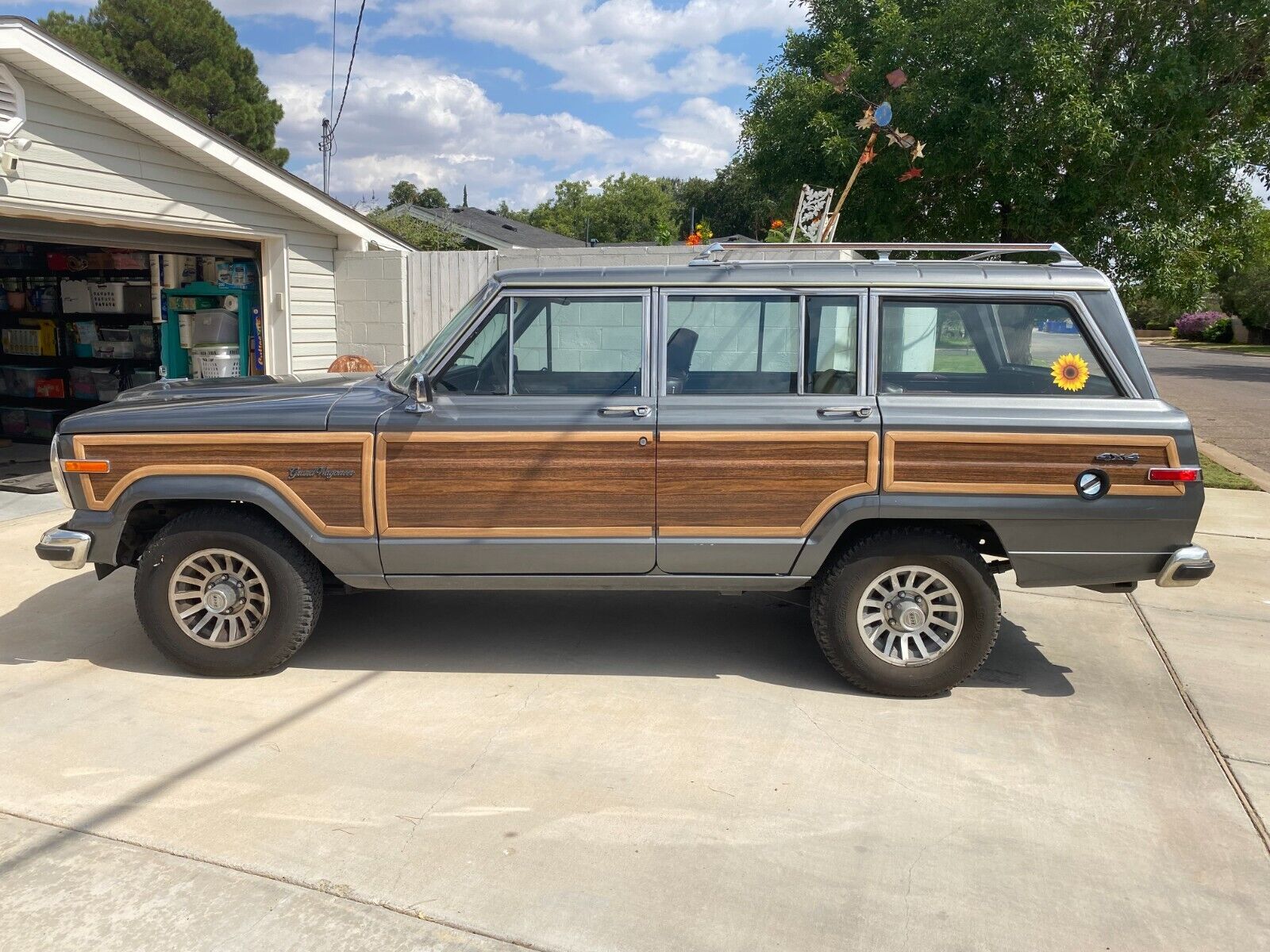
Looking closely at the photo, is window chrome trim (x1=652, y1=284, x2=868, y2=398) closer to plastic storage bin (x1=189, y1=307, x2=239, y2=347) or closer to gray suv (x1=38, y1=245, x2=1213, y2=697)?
gray suv (x1=38, y1=245, x2=1213, y2=697)

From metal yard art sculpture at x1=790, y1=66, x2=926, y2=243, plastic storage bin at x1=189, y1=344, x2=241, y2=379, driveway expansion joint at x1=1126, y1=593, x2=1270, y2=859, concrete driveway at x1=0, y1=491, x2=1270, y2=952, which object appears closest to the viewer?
concrete driveway at x1=0, y1=491, x2=1270, y2=952

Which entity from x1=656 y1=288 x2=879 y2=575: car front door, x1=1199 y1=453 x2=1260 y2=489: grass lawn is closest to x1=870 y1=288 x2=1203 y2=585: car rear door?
x1=656 y1=288 x2=879 y2=575: car front door

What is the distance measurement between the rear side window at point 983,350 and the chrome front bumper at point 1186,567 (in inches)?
32.8

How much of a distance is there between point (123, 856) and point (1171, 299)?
12806mm

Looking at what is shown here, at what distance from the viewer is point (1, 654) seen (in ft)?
17.1

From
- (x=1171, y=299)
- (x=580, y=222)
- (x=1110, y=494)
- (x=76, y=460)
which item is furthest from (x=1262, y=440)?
(x=580, y=222)

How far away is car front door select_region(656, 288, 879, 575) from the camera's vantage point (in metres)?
4.56

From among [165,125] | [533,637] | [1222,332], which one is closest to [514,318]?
[533,637]

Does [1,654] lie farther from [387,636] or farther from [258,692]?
[387,636]

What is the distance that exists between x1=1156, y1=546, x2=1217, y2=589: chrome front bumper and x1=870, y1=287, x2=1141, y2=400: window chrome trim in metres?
A: 0.74

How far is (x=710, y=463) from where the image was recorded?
457cm

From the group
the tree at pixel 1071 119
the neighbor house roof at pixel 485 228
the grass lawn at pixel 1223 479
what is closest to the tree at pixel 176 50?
the neighbor house roof at pixel 485 228

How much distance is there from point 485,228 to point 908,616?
A: 25543mm

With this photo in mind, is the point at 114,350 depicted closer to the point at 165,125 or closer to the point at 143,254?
the point at 143,254
